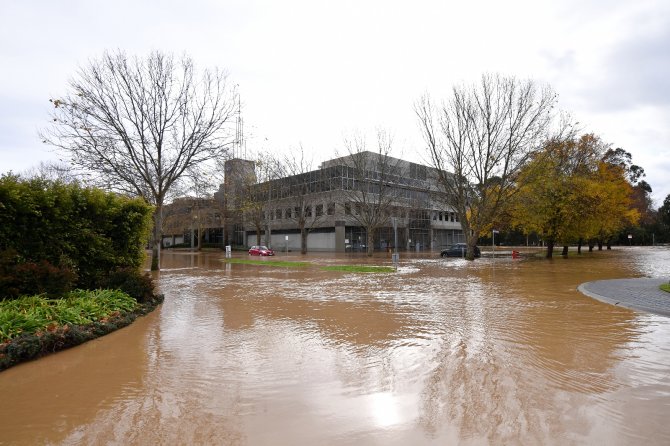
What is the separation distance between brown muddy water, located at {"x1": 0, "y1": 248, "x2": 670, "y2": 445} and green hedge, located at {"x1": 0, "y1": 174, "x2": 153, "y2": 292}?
9.03 ft

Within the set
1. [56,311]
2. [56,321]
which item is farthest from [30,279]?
[56,321]

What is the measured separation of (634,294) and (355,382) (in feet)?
35.9

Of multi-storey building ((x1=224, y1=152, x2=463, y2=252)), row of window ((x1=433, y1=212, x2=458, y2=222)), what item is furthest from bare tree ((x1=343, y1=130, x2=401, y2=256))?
row of window ((x1=433, y1=212, x2=458, y2=222))

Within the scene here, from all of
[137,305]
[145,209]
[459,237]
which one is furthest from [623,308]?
[459,237]

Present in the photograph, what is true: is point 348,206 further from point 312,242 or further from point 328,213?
point 312,242

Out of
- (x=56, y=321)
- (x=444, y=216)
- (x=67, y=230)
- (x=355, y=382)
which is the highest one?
(x=444, y=216)

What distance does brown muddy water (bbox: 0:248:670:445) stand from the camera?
12.1 feet

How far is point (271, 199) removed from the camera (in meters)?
48.6

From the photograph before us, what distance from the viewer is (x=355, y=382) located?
16.1 feet

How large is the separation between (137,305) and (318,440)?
7.49 metres

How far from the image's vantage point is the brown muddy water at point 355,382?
368 cm

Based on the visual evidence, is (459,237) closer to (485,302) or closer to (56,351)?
(485,302)

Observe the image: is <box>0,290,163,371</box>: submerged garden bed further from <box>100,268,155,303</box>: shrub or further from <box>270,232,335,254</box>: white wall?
<box>270,232,335,254</box>: white wall

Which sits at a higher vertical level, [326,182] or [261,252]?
[326,182]
